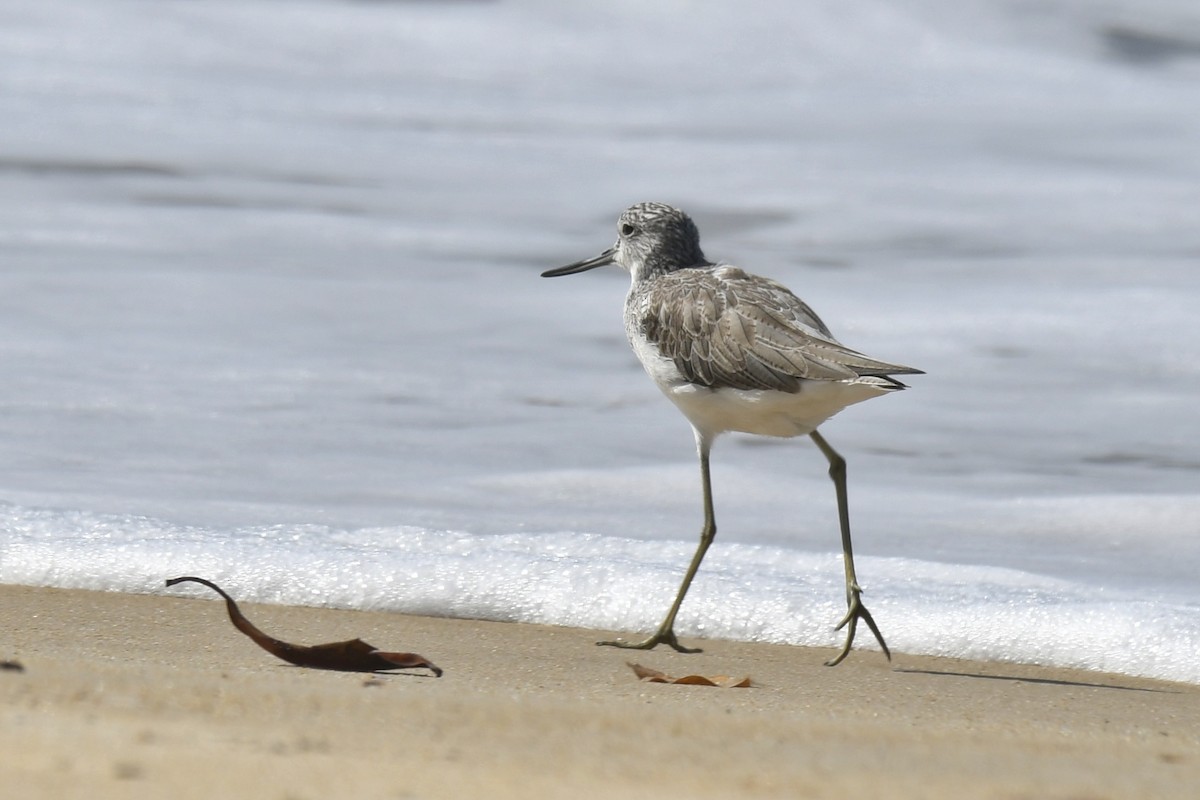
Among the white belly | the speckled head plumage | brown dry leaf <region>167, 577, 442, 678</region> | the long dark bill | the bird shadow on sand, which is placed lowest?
the bird shadow on sand

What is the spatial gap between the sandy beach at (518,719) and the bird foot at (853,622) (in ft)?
0.16

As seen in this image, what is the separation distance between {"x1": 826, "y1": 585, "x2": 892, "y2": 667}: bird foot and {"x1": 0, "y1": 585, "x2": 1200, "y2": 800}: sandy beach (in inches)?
1.9

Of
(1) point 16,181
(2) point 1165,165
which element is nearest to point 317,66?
(1) point 16,181

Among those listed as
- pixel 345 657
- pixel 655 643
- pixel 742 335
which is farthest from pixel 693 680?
pixel 742 335

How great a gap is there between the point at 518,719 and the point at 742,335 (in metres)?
1.92

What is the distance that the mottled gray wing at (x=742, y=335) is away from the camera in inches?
180

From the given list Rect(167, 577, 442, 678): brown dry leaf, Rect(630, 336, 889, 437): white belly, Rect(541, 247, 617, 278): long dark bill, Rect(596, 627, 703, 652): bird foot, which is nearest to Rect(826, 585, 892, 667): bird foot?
Rect(596, 627, 703, 652): bird foot

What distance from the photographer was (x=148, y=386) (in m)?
7.63

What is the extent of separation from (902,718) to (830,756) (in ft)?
2.26

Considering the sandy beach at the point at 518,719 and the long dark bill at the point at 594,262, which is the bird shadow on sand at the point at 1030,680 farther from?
the long dark bill at the point at 594,262

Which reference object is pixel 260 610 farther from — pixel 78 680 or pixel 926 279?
pixel 926 279

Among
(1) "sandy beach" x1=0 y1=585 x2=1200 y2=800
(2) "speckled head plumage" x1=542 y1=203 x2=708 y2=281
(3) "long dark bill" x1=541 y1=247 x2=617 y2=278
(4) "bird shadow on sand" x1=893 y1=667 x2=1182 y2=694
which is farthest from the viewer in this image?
(3) "long dark bill" x1=541 y1=247 x2=617 y2=278

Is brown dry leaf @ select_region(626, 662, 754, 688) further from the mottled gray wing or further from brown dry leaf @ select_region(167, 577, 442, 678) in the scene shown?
the mottled gray wing

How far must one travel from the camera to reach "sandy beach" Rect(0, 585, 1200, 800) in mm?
2480
